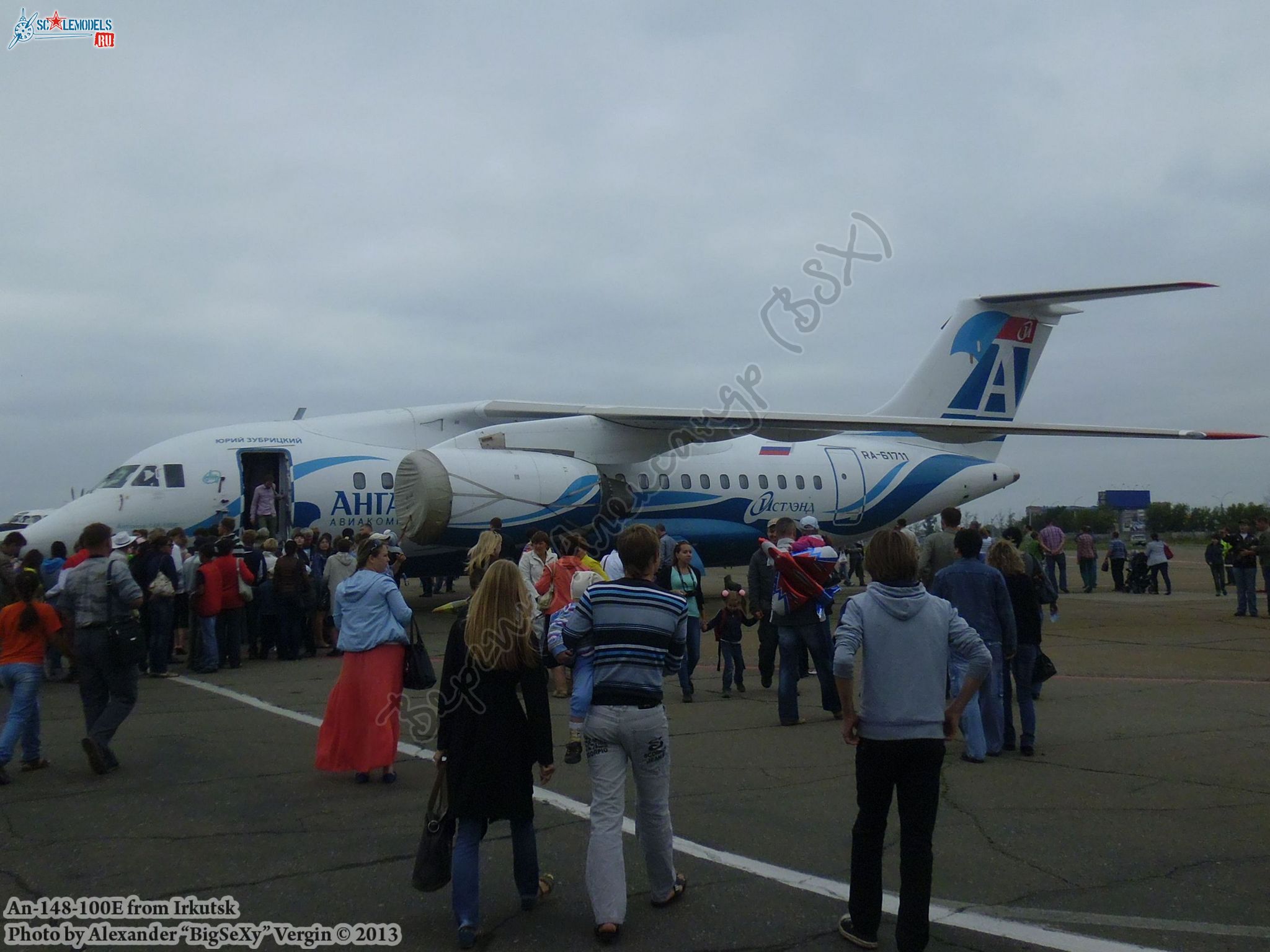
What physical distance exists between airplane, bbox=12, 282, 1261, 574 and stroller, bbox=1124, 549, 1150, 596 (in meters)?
3.40

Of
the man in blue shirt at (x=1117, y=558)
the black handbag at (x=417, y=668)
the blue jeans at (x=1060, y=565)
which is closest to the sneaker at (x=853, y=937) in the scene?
the black handbag at (x=417, y=668)

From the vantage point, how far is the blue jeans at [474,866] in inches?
164

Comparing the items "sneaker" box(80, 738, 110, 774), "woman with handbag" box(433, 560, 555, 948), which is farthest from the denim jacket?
"sneaker" box(80, 738, 110, 774)

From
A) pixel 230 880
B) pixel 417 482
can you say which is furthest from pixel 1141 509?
pixel 230 880

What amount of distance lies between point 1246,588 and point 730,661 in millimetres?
11576

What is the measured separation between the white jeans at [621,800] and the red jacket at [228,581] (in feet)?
30.4

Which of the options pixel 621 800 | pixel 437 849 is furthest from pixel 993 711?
pixel 437 849

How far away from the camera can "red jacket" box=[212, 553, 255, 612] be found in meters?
12.3

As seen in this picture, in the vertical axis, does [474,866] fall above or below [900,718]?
below

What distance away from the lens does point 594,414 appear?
18641mm

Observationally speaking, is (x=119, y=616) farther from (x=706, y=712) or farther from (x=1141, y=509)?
(x=1141, y=509)

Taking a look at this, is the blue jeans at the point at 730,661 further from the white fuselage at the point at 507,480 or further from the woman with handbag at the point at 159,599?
the white fuselage at the point at 507,480

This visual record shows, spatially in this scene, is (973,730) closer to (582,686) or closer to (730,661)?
(730,661)

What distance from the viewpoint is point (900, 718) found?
13.4 ft
